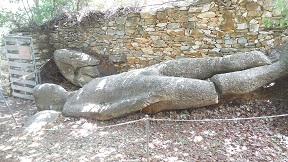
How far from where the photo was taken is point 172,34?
19.2 feet

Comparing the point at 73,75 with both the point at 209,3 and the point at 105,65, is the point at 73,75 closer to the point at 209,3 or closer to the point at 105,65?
the point at 105,65

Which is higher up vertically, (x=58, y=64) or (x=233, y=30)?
(x=233, y=30)

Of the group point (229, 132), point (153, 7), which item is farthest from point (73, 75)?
point (229, 132)

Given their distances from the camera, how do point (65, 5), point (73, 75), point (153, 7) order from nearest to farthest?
point (153, 7) < point (73, 75) < point (65, 5)

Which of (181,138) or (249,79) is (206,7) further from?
(181,138)

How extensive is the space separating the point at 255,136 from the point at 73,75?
17.1 ft

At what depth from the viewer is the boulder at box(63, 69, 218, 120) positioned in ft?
12.5

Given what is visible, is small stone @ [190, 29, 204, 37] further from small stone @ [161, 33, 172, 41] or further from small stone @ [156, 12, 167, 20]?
small stone @ [156, 12, 167, 20]

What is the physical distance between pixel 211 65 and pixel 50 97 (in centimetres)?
371

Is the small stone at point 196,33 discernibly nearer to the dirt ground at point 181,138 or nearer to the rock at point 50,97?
the dirt ground at point 181,138

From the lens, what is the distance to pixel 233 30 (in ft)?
17.5

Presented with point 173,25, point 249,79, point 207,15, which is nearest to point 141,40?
point 173,25

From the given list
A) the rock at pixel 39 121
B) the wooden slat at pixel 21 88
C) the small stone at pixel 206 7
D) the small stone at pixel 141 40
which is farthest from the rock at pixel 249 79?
the wooden slat at pixel 21 88

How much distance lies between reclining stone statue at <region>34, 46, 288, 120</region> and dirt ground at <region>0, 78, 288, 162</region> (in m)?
0.25
